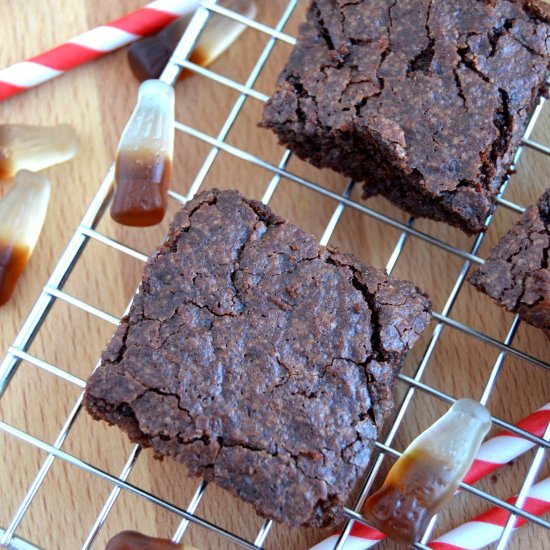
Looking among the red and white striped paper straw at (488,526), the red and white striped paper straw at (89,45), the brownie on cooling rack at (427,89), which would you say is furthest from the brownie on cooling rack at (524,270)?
the red and white striped paper straw at (89,45)

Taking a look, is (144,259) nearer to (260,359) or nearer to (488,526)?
(260,359)

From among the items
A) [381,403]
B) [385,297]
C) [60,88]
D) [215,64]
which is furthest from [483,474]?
[60,88]

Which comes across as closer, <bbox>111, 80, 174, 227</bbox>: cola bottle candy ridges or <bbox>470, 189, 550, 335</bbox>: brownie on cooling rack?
<bbox>470, 189, 550, 335</bbox>: brownie on cooling rack

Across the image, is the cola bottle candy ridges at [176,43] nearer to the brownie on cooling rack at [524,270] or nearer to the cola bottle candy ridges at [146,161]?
the cola bottle candy ridges at [146,161]

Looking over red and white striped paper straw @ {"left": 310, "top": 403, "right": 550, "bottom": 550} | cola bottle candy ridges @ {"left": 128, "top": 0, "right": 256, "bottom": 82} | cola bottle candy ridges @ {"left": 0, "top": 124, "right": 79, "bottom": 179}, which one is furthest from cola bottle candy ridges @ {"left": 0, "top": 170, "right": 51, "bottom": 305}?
red and white striped paper straw @ {"left": 310, "top": 403, "right": 550, "bottom": 550}

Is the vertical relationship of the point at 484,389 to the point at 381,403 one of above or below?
above

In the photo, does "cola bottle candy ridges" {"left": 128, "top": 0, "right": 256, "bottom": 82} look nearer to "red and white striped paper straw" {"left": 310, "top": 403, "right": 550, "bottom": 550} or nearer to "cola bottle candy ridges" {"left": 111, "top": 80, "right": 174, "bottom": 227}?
"cola bottle candy ridges" {"left": 111, "top": 80, "right": 174, "bottom": 227}

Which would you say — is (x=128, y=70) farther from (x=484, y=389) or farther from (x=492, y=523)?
(x=492, y=523)
